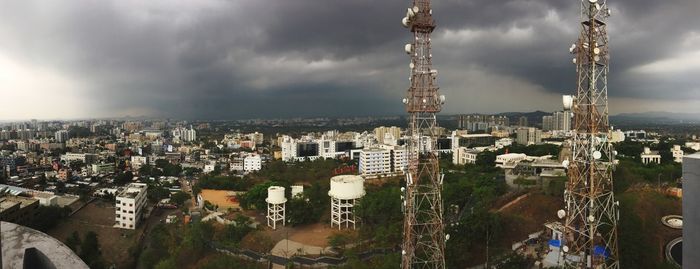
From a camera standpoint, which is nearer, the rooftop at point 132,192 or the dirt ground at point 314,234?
the dirt ground at point 314,234

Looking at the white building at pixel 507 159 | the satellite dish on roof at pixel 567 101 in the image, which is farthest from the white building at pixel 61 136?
the satellite dish on roof at pixel 567 101

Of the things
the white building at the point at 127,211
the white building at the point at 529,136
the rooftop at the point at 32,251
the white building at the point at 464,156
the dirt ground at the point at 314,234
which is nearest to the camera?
the rooftop at the point at 32,251

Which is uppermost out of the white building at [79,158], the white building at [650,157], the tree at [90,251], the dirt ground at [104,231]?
the white building at [650,157]

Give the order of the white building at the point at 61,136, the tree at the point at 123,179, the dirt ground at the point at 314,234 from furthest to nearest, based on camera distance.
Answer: the white building at the point at 61,136, the tree at the point at 123,179, the dirt ground at the point at 314,234

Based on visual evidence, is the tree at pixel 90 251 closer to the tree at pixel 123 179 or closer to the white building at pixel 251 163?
the tree at pixel 123 179

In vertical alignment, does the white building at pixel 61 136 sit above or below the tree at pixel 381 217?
above

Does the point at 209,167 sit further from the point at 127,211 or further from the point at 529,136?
the point at 529,136

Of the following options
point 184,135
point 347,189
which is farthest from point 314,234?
point 184,135
